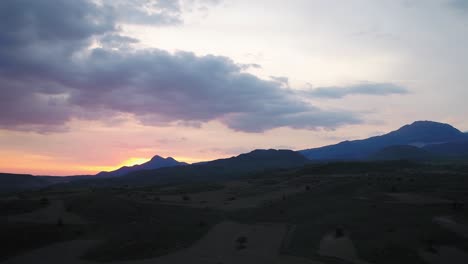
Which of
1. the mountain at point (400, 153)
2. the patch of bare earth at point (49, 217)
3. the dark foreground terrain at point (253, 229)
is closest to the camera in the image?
the dark foreground terrain at point (253, 229)

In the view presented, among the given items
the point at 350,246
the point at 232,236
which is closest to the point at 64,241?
the point at 232,236

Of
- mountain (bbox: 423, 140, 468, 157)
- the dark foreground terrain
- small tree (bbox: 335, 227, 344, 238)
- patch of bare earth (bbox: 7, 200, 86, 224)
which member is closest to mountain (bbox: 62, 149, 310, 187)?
mountain (bbox: 423, 140, 468, 157)

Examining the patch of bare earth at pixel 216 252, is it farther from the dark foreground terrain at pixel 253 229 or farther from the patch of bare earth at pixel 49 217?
the patch of bare earth at pixel 49 217

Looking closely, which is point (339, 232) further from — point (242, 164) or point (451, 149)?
point (451, 149)

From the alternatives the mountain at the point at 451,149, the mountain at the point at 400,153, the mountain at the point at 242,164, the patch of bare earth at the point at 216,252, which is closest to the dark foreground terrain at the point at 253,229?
the patch of bare earth at the point at 216,252

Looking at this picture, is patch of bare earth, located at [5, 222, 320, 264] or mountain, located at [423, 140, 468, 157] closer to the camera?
patch of bare earth, located at [5, 222, 320, 264]

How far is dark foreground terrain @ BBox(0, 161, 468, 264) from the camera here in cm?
2228

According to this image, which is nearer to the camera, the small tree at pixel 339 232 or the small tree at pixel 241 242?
the small tree at pixel 241 242

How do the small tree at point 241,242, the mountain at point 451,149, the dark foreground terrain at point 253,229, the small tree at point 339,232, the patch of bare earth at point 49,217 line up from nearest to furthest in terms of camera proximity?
the dark foreground terrain at point 253,229, the small tree at point 241,242, the small tree at point 339,232, the patch of bare earth at point 49,217, the mountain at point 451,149

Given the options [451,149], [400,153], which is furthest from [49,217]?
[451,149]

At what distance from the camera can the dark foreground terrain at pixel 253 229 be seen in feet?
73.1

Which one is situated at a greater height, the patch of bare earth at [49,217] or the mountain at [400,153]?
the mountain at [400,153]

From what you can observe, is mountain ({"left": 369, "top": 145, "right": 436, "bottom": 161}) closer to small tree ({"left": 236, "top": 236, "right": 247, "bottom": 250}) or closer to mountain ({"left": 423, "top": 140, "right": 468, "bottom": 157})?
mountain ({"left": 423, "top": 140, "right": 468, "bottom": 157})

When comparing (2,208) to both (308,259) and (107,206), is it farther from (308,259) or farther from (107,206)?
(308,259)
